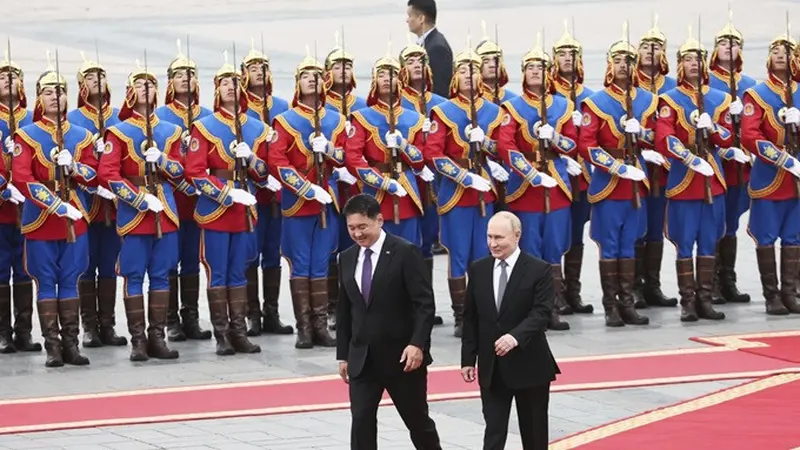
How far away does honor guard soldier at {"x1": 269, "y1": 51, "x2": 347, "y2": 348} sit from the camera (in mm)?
14469

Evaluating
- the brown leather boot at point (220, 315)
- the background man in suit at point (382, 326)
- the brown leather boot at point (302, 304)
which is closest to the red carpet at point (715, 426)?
the background man in suit at point (382, 326)

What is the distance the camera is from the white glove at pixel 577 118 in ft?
49.9

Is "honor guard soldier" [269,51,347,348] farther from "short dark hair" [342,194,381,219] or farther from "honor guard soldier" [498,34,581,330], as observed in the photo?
"short dark hair" [342,194,381,219]

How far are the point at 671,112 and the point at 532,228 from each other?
53.5 inches

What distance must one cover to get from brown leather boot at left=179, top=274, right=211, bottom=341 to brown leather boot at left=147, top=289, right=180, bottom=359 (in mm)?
745

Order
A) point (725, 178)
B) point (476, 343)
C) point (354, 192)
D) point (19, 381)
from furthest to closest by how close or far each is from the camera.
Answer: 1. point (725, 178)
2. point (354, 192)
3. point (19, 381)
4. point (476, 343)

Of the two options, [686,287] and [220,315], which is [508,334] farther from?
[686,287]

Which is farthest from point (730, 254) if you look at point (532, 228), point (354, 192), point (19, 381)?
point (19, 381)

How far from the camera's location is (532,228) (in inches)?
596

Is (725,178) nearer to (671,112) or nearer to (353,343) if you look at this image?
(671,112)

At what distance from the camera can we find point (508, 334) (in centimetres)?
1030

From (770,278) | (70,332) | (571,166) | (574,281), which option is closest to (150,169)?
(70,332)

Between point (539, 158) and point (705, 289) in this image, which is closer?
point (539, 158)

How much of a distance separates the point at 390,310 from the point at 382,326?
0.30 feet
